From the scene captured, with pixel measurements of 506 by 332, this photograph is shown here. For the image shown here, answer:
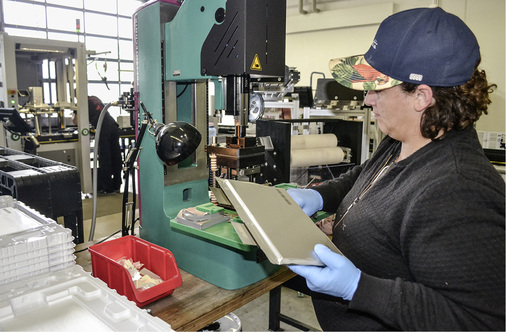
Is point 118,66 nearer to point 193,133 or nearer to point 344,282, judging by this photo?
point 193,133

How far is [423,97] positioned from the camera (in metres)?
0.85

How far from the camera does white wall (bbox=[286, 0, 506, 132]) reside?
458cm

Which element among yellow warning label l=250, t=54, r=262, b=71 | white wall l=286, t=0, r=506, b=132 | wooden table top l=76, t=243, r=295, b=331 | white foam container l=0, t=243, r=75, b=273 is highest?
white wall l=286, t=0, r=506, b=132

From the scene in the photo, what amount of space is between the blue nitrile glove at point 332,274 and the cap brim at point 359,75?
1.33 ft

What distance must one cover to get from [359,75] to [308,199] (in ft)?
1.56

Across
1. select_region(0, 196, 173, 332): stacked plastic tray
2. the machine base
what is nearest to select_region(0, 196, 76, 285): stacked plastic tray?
select_region(0, 196, 173, 332): stacked plastic tray

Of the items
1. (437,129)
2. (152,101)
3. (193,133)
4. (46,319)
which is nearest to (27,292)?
(46,319)

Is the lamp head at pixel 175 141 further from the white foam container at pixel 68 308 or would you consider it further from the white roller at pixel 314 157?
the white roller at pixel 314 157

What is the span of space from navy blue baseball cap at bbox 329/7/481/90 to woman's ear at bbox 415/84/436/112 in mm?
16

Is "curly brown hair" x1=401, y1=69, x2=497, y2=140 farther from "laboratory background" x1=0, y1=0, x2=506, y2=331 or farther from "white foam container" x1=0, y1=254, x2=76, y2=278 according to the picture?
"white foam container" x1=0, y1=254, x2=76, y2=278

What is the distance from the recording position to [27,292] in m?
0.75

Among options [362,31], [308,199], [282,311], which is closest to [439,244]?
[308,199]

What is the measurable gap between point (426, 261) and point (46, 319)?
0.73 metres

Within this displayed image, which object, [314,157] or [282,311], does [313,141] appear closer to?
[314,157]
